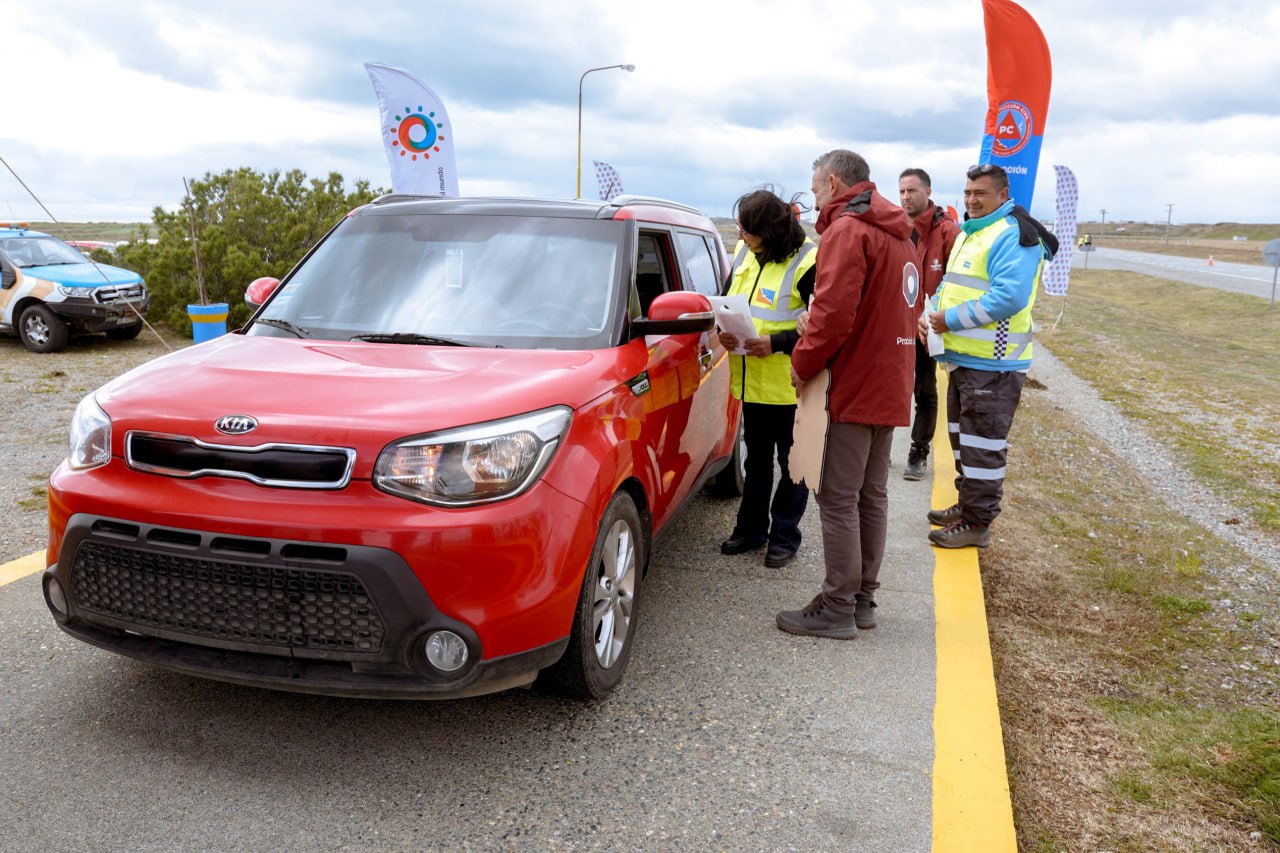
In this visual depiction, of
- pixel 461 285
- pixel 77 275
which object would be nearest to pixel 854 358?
pixel 461 285

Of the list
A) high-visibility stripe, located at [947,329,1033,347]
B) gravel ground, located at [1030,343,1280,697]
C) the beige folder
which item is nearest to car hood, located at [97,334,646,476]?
the beige folder

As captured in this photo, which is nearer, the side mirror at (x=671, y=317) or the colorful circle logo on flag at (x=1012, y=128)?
the side mirror at (x=671, y=317)

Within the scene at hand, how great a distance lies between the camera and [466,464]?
2.77 meters

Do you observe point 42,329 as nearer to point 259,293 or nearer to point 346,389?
point 259,293

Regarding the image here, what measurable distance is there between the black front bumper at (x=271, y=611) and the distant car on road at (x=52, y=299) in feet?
37.0

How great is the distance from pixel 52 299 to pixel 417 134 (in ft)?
18.1

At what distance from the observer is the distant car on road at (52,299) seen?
42.3 ft

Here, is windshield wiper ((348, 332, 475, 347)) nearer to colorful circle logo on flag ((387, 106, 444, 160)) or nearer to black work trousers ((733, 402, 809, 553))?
black work trousers ((733, 402, 809, 553))

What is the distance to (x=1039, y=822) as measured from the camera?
2.88m

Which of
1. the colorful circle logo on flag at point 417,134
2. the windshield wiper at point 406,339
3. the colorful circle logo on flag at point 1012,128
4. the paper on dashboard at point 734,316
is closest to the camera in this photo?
the windshield wiper at point 406,339

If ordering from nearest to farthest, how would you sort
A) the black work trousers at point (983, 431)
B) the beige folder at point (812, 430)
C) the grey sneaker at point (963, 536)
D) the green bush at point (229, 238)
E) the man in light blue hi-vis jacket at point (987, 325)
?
the beige folder at point (812, 430)
the man in light blue hi-vis jacket at point (987, 325)
the black work trousers at point (983, 431)
the grey sneaker at point (963, 536)
the green bush at point (229, 238)

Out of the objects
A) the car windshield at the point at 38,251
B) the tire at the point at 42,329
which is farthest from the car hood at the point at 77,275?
the tire at the point at 42,329

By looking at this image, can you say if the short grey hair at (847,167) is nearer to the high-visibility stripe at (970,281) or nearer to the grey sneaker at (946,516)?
the high-visibility stripe at (970,281)

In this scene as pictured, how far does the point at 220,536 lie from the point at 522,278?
66.7 inches
